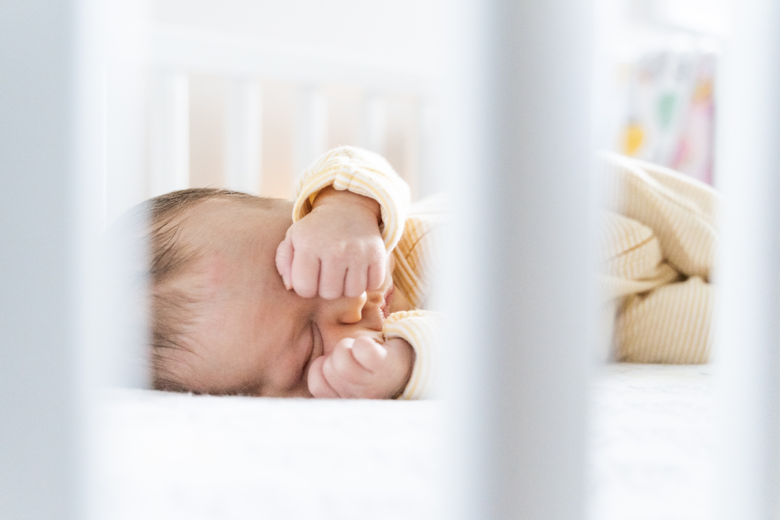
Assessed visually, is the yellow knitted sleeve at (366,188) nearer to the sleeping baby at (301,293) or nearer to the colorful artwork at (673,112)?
the sleeping baby at (301,293)

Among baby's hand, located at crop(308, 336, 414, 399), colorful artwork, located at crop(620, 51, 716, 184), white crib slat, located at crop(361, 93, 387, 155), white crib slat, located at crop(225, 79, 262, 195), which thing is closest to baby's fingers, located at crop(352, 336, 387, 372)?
baby's hand, located at crop(308, 336, 414, 399)

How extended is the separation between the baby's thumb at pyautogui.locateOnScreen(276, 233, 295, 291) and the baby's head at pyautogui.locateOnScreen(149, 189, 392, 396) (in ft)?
0.04

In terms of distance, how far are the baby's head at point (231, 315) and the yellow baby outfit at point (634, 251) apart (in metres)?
0.05

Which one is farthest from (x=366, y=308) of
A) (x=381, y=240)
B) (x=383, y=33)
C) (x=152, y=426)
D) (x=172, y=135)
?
(x=383, y=33)

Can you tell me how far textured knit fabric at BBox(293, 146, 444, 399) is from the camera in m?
0.48

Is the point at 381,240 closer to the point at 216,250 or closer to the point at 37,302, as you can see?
the point at 216,250

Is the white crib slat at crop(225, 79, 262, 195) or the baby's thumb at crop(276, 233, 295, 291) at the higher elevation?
the white crib slat at crop(225, 79, 262, 195)

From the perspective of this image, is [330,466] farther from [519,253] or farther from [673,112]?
[673,112]

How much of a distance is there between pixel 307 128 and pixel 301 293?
0.71 m

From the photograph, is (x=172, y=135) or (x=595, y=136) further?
(x=172, y=135)

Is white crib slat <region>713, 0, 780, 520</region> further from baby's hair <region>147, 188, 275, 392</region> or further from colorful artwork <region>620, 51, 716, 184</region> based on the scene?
colorful artwork <region>620, 51, 716, 184</region>

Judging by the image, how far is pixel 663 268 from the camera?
74 cm

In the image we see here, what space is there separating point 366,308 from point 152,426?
0.95 feet

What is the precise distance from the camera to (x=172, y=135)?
3.43 feet
